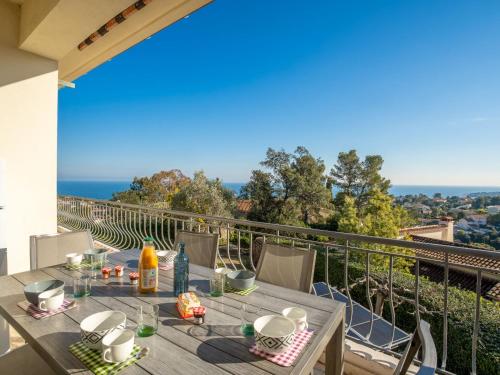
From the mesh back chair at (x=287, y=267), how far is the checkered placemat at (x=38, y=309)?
3.75 ft

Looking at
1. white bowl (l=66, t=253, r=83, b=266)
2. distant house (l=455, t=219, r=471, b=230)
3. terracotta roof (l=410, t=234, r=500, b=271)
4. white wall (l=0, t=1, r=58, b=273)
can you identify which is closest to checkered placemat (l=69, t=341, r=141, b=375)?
white bowl (l=66, t=253, r=83, b=266)

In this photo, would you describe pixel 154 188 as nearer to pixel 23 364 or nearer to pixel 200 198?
pixel 200 198

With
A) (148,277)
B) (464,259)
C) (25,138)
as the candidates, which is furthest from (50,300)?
(464,259)

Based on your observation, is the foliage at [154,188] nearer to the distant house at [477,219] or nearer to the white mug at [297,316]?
the white mug at [297,316]

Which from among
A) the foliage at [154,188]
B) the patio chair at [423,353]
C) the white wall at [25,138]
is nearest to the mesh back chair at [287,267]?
the patio chair at [423,353]

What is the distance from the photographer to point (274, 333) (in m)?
1.07

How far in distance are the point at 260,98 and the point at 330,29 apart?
32.4ft

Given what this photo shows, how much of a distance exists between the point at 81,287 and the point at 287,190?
17.3m

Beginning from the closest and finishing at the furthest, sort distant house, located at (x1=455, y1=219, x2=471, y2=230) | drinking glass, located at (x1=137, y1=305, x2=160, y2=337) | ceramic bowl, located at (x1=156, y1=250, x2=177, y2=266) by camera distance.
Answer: drinking glass, located at (x1=137, y1=305, x2=160, y2=337)
ceramic bowl, located at (x1=156, y1=250, x2=177, y2=266)
distant house, located at (x1=455, y1=219, x2=471, y2=230)

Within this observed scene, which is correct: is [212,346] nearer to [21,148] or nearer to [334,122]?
[21,148]

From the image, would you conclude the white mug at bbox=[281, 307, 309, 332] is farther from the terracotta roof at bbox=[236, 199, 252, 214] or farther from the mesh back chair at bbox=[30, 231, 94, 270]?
the terracotta roof at bbox=[236, 199, 252, 214]

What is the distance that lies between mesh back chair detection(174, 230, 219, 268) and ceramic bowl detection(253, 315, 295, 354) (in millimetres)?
1095

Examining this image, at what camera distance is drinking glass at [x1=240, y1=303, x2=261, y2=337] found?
42.2 inches

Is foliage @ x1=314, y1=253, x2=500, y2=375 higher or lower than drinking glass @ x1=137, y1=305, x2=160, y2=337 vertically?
lower
